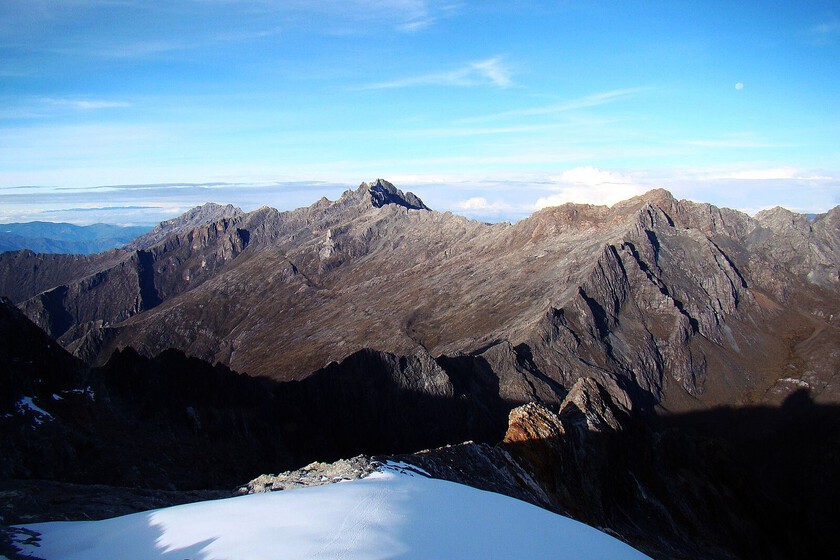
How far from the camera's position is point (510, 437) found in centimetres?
4653

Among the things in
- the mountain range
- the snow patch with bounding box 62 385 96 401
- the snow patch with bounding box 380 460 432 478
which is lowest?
the mountain range

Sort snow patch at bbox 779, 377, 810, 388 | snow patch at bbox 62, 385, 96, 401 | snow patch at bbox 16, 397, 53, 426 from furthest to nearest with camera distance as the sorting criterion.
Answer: snow patch at bbox 779, 377, 810, 388
snow patch at bbox 62, 385, 96, 401
snow patch at bbox 16, 397, 53, 426

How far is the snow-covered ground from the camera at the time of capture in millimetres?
16375

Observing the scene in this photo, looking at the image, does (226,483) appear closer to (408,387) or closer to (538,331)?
(408,387)

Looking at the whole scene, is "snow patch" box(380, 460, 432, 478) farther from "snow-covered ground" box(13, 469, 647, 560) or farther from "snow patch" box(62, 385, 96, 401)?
"snow patch" box(62, 385, 96, 401)

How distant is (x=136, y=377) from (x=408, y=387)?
170ft

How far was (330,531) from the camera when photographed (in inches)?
686

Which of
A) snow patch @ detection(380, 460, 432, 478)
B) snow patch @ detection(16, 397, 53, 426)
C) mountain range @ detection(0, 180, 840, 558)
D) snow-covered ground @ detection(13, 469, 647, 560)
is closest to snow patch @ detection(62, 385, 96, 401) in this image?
mountain range @ detection(0, 180, 840, 558)

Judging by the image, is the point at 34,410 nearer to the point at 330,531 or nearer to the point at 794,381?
the point at 330,531

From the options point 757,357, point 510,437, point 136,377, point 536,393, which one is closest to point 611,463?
point 510,437

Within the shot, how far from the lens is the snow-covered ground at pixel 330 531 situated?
16.4 metres

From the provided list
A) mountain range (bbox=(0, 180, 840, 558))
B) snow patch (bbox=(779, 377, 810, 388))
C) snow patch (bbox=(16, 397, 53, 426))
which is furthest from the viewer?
snow patch (bbox=(779, 377, 810, 388))

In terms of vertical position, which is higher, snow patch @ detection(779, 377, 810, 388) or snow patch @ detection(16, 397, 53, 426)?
snow patch @ detection(16, 397, 53, 426)

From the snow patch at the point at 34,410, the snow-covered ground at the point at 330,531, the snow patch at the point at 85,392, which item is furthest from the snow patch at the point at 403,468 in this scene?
the snow patch at the point at 85,392
